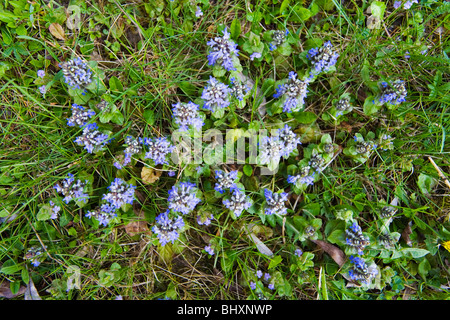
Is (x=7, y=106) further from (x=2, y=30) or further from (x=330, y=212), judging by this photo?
(x=330, y=212)

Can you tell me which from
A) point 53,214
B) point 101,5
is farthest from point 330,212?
point 101,5

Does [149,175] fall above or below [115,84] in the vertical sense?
below

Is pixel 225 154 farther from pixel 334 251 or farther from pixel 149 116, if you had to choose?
pixel 334 251

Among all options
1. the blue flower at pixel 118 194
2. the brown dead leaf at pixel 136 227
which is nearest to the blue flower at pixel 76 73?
the blue flower at pixel 118 194

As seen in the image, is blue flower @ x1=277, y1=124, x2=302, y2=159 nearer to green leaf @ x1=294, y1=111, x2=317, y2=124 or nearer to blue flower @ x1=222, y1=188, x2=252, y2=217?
green leaf @ x1=294, y1=111, x2=317, y2=124

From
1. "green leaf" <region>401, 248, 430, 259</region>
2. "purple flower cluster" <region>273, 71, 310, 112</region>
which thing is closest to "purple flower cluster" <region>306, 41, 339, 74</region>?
"purple flower cluster" <region>273, 71, 310, 112</region>

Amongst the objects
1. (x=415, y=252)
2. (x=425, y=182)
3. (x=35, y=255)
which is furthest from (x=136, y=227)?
(x=425, y=182)

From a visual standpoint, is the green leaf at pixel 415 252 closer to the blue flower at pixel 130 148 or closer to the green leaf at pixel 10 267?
the blue flower at pixel 130 148
